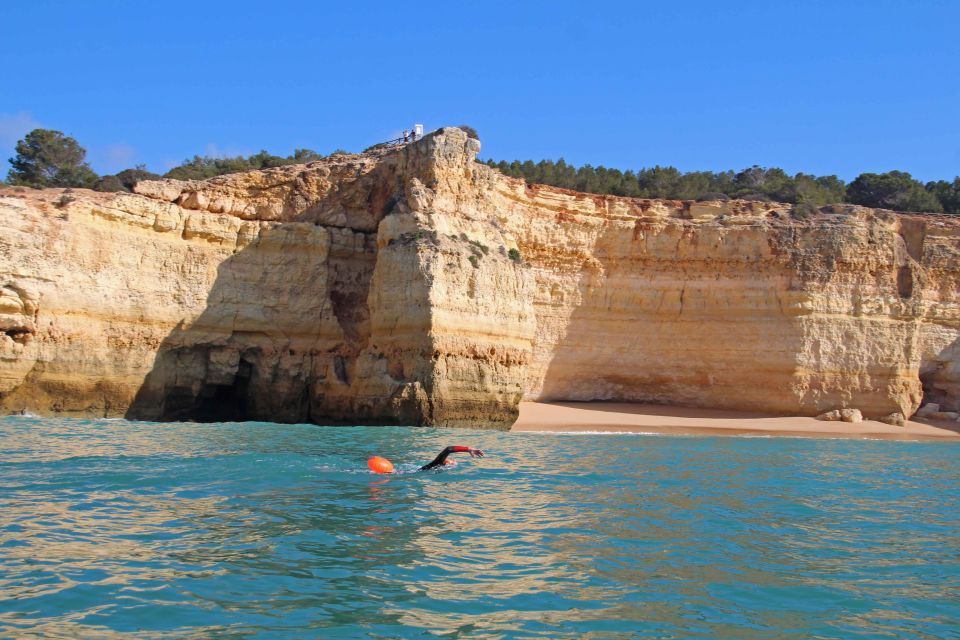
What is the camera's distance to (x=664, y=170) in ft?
148

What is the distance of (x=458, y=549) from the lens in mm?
7691

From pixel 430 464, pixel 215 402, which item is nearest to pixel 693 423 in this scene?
pixel 215 402

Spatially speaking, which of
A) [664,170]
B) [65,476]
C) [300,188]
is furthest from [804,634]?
[664,170]

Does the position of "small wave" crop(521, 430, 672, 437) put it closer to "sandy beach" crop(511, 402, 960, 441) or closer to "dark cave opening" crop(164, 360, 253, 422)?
"sandy beach" crop(511, 402, 960, 441)

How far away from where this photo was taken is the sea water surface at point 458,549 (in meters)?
5.75

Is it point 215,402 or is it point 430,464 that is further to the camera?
point 215,402

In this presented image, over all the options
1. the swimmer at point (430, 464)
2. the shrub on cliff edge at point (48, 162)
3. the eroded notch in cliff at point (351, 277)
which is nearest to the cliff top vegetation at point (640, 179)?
the shrub on cliff edge at point (48, 162)

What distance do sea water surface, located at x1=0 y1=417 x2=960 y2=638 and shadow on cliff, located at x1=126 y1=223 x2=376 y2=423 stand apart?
29.0 feet

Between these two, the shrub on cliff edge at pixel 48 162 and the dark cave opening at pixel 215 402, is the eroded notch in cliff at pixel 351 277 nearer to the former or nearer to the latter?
the dark cave opening at pixel 215 402

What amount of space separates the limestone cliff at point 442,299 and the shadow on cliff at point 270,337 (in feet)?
0.20

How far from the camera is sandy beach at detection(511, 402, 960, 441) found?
82.5 ft

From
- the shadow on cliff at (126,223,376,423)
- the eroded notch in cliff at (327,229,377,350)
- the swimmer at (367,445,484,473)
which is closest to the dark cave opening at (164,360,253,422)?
the shadow on cliff at (126,223,376,423)

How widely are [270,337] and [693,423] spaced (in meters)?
13.4

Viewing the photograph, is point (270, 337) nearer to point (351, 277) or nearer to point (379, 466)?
point (351, 277)
